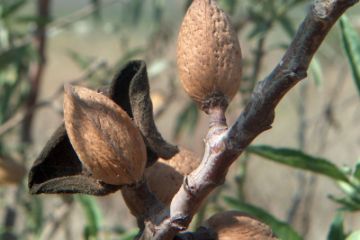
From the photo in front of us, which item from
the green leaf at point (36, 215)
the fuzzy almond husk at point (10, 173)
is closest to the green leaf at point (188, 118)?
the green leaf at point (36, 215)

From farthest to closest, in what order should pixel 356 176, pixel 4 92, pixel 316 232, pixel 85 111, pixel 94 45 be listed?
1. pixel 94 45
2. pixel 316 232
3. pixel 4 92
4. pixel 356 176
5. pixel 85 111

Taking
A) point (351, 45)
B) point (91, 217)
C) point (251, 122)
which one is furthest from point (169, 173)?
point (91, 217)

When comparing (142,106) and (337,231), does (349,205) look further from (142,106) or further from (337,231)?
(142,106)

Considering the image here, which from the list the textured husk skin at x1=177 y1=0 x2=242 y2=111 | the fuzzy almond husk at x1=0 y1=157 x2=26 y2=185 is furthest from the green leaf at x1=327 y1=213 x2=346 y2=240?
the fuzzy almond husk at x1=0 y1=157 x2=26 y2=185

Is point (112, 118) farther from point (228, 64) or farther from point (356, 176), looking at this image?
point (356, 176)

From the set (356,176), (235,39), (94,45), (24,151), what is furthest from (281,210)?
(94,45)

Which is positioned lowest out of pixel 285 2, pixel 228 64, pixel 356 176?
Result: pixel 356 176

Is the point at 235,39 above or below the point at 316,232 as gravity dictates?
above

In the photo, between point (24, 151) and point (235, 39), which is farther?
point (24, 151)
